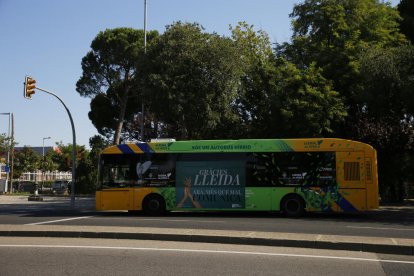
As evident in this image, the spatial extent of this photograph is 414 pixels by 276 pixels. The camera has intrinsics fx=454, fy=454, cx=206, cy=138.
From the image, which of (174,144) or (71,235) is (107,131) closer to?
(174,144)

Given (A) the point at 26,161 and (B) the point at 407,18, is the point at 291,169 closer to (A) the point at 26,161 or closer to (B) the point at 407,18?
(B) the point at 407,18

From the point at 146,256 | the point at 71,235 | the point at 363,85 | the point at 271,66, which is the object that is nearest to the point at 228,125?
the point at 271,66

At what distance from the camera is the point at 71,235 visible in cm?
1147

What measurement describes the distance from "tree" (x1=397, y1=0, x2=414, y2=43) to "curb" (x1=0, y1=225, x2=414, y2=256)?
79.3 ft

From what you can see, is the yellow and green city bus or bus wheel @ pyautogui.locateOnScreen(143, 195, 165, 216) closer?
the yellow and green city bus

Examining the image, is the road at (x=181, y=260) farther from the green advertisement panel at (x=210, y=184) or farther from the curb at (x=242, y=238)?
the green advertisement panel at (x=210, y=184)

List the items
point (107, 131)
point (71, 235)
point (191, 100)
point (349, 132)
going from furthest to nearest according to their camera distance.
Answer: point (107, 131), point (349, 132), point (191, 100), point (71, 235)

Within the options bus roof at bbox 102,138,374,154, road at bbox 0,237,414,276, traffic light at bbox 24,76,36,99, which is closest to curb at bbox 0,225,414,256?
road at bbox 0,237,414,276

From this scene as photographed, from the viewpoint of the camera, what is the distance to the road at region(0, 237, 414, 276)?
750 cm

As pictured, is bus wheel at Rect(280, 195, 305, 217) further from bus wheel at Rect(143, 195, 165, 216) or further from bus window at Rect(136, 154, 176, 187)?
bus wheel at Rect(143, 195, 165, 216)

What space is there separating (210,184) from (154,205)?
256 cm

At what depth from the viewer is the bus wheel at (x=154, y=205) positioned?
19.2 meters

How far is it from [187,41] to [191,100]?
3.27 m

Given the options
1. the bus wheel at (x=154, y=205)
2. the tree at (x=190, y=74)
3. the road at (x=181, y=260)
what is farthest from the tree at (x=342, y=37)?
the road at (x=181, y=260)
